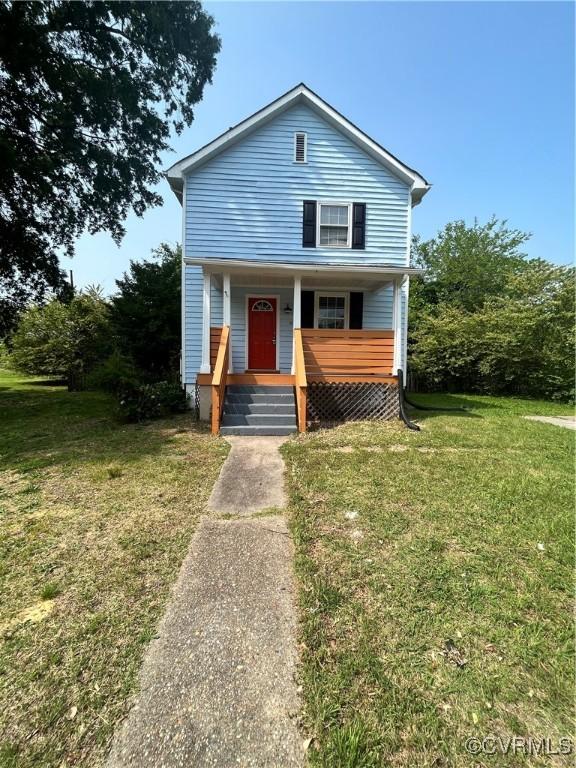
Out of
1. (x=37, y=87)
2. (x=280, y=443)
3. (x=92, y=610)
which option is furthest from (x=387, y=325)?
(x=37, y=87)

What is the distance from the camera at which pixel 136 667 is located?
1.76 meters

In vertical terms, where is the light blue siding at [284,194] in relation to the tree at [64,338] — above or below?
above

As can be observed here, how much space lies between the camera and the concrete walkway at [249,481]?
3.65 metres

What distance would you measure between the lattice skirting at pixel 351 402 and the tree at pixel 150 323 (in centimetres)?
687

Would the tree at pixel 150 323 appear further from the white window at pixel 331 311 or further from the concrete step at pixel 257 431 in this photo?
the concrete step at pixel 257 431

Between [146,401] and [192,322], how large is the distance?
99.1 inches

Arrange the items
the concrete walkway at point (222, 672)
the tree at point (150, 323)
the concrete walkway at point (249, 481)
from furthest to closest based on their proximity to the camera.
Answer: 1. the tree at point (150, 323)
2. the concrete walkway at point (249, 481)
3. the concrete walkway at point (222, 672)

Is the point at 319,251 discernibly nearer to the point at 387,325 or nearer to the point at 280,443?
the point at 387,325

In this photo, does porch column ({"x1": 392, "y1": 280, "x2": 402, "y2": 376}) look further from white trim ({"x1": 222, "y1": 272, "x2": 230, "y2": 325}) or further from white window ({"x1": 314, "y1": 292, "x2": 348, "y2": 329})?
white trim ({"x1": 222, "y1": 272, "x2": 230, "y2": 325})

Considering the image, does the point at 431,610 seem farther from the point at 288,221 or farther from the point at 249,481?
the point at 288,221

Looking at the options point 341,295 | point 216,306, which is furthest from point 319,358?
point 216,306

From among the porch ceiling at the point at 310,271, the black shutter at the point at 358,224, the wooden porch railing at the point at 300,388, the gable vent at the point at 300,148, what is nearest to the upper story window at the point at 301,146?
the gable vent at the point at 300,148

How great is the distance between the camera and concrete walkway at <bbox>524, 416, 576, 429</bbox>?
8.01 meters

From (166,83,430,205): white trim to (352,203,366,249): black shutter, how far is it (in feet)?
4.56
